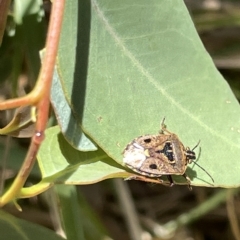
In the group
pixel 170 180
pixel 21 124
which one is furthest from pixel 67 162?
pixel 170 180

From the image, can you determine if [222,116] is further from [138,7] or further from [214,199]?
[214,199]

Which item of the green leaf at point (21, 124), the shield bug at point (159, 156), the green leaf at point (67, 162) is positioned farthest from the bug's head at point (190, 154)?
the green leaf at point (21, 124)

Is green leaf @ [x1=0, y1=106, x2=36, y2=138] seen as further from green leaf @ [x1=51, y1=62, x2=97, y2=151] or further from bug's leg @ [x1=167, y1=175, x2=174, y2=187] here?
bug's leg @ [x1=167, y1=175, x2=174, y2=187]

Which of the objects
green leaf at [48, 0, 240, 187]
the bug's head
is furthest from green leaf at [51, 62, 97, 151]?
the bug's head

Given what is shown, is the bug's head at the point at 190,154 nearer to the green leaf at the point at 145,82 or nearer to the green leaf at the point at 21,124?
the green leaf at the point at 145,82

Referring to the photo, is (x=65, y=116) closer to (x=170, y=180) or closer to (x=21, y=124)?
(x=21, y=124)

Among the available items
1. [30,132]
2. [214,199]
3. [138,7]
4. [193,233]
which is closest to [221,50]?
[214,199]

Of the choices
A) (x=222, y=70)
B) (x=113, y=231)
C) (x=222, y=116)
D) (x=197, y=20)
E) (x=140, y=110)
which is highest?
(x=140, y=110)
